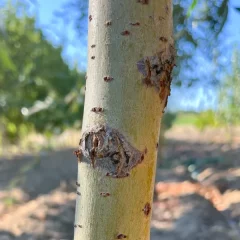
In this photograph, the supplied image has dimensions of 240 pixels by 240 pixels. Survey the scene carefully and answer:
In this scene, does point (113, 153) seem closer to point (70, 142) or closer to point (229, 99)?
point (229, 99)

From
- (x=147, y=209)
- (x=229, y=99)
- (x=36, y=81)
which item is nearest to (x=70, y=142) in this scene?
(x=36, y=81)

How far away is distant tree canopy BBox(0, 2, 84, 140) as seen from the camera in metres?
5.31

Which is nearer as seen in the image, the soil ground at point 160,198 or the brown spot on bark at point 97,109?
the brown spot on bark at point 97,109

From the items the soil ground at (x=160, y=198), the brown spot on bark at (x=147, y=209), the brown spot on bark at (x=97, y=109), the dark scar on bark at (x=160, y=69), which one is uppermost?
the soil ground at (x=160, y=198)

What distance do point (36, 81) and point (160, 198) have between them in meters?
2.77

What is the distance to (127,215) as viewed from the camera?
1.99 feet

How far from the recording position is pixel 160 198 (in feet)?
11.1

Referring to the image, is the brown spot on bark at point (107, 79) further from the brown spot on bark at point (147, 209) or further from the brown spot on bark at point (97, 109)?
the brown spot on bark at point (147, 209)

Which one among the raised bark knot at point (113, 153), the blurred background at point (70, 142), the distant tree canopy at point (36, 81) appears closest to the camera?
the raised bark knot at point (113, 153)

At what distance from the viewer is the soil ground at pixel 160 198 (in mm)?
2686

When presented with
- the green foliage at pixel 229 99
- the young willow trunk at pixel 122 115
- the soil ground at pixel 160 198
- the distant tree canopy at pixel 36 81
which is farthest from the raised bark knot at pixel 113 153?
the distant tree canopy at pixel 36 81

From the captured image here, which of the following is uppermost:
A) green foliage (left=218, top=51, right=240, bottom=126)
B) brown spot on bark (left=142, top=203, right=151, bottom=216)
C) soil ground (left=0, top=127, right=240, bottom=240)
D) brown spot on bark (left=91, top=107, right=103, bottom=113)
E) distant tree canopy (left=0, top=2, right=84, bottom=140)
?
distant tree canopy (left=0, top=2, right=84, bottom=140)

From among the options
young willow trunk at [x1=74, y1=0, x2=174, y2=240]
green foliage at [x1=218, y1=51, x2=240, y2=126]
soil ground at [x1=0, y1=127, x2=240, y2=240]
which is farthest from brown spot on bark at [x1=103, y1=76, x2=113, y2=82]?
green foliage at [x1=218, y1=51, x2=240, y2=126]

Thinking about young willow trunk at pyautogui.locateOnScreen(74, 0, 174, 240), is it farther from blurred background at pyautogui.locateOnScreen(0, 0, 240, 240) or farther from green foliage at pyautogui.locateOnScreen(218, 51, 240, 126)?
green foliage at pyautogui.locateOnScreen(218, 51, 240, 126)
